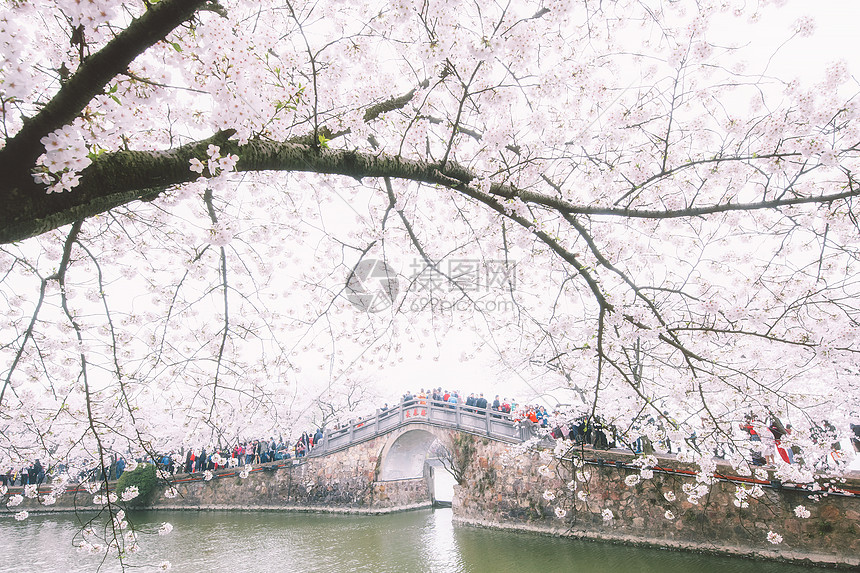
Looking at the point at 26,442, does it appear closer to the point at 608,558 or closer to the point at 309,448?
the point at 309,448

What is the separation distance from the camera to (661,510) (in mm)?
8984

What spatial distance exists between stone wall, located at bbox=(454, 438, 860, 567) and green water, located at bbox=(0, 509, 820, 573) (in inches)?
12.7

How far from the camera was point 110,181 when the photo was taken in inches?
67.0

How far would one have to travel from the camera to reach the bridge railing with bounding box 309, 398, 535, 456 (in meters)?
11.9

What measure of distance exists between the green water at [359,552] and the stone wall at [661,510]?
0.32 metres

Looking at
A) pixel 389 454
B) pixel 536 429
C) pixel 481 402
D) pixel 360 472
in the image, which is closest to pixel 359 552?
pixel 536 429

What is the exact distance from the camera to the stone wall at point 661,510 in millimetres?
7465

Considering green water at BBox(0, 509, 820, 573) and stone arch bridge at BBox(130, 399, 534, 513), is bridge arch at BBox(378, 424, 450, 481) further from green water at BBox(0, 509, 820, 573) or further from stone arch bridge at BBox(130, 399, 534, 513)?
green water at BBox(0, 509, 820, 573)

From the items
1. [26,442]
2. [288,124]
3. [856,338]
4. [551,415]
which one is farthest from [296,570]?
[26,442]

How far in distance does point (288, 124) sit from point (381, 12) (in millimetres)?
1439

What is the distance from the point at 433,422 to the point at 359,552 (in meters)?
5.08

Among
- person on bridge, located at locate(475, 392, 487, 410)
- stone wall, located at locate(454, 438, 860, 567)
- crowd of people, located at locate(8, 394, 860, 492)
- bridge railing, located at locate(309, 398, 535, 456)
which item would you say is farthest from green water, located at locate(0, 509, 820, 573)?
person on bridge, located at locate(475, 392, 487, 410)

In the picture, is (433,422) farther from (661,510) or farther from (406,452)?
(661,510)

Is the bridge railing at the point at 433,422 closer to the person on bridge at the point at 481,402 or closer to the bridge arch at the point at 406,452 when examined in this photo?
the bridge arch at the point at 406,452
